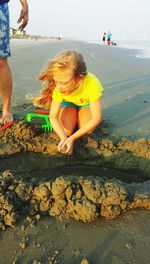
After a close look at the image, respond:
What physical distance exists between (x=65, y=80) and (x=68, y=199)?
1077 millimetres

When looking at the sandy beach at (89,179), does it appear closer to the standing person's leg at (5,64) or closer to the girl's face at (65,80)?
the standing person's leg at (5,64)

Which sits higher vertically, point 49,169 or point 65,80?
point 65,80

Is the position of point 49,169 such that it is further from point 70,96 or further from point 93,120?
point 70,96

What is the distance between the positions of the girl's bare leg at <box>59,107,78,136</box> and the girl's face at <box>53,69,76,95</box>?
25.8 inches

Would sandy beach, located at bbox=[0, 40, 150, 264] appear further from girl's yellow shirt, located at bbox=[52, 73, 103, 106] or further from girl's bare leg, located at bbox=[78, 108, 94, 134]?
girl's yellow shirt, located at bbox=[52, 73, 103, 106]

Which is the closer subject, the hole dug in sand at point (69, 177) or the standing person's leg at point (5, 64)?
the hole dug in sand at point (69, 177)

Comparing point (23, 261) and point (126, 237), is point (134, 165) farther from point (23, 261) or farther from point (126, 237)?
point (23, 261)

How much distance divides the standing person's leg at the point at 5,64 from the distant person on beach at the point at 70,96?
17.0 inches

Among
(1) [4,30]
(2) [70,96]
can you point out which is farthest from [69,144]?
(1) [4,30]

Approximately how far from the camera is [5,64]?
3.62 m

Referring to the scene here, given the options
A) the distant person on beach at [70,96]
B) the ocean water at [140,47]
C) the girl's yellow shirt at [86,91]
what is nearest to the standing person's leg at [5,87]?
the distant person on beach at [70,96]

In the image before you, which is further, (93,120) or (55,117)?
(55,117)

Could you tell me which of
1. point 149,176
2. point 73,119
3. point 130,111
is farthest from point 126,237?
point 130,111

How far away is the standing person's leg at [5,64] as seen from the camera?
3.44 m
